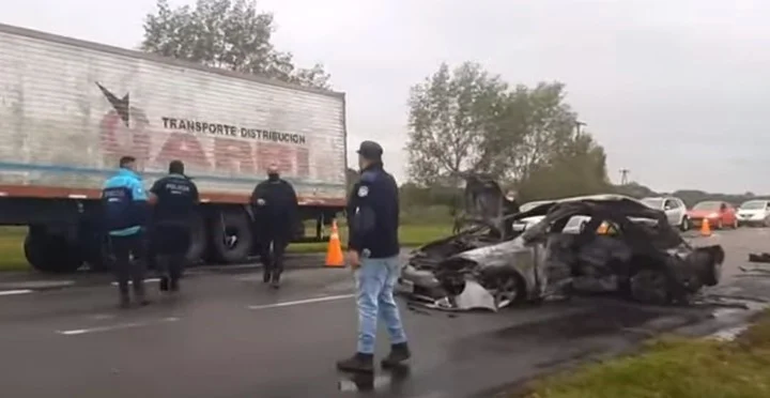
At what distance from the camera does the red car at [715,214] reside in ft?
145

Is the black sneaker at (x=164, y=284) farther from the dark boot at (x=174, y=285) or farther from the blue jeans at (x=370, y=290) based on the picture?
the blue jeans at (x=370, y=290)

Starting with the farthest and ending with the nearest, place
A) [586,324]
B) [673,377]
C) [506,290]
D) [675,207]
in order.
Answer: [675,207], [506,290], [586,324], [673,377]

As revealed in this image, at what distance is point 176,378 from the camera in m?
7.08

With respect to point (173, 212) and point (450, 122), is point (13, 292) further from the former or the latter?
point (450, 122)

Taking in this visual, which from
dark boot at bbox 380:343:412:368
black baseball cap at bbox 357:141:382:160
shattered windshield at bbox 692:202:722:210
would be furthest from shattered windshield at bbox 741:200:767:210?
black baseball cap at bbox 357:141:382:160

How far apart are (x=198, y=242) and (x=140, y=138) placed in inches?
98.2

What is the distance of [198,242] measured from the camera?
730 inches

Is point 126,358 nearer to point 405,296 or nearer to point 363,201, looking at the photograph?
point 363,201

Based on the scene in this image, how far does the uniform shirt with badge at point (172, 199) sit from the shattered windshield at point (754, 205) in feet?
138

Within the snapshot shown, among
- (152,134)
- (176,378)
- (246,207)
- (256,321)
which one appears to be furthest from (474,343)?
(246,207)

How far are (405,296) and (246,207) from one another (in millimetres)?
8157

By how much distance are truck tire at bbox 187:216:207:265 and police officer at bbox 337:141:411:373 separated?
433 inches

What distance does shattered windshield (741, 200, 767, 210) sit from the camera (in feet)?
161

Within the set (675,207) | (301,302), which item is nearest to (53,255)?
(301,302)
